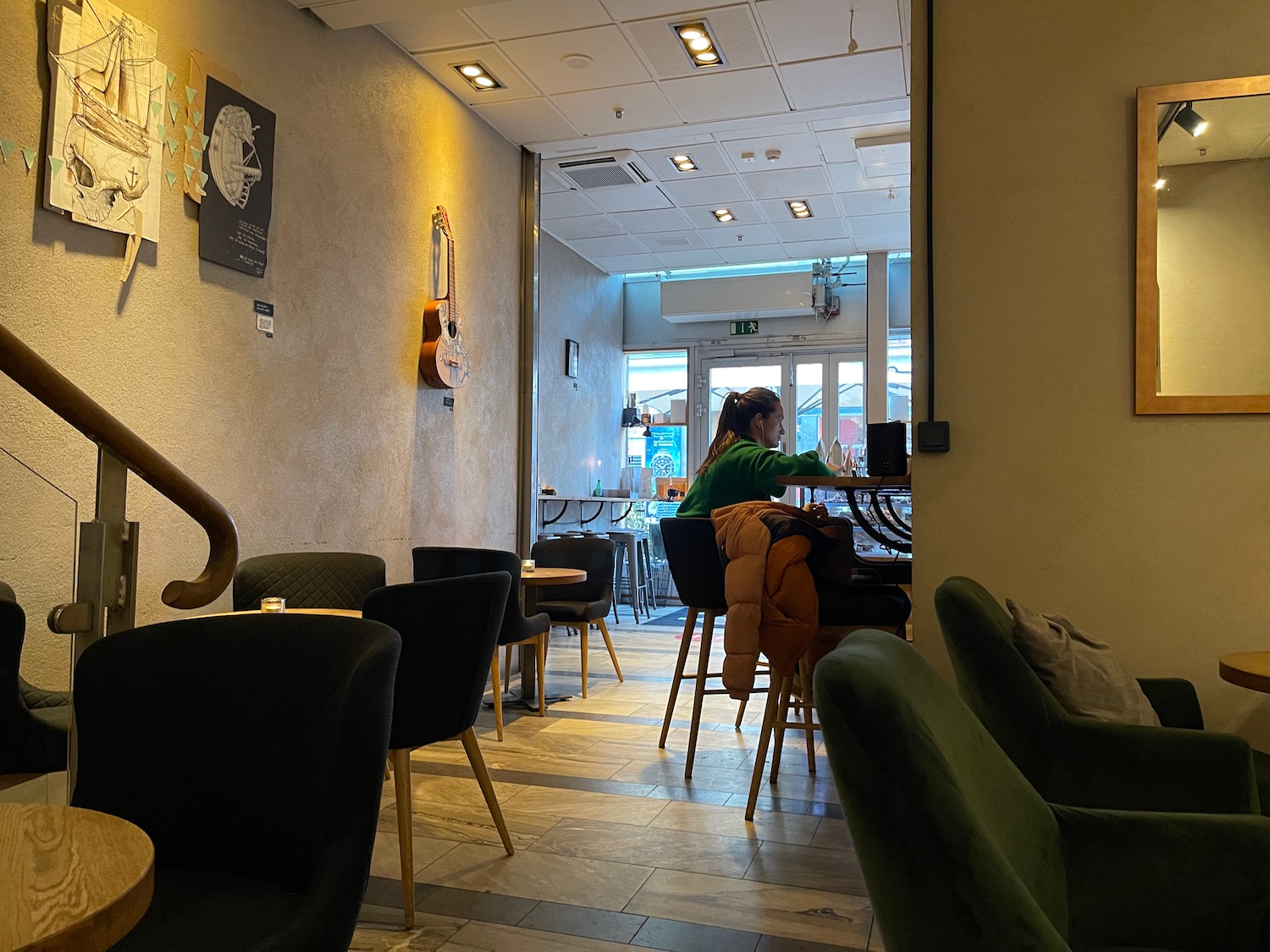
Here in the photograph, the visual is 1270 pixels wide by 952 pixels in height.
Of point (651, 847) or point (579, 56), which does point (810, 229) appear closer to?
point (579, 56)

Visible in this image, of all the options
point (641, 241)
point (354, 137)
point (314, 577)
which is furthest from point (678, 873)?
point (641, 241)

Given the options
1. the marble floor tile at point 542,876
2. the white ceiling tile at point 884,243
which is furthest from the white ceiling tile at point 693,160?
the marble floor tile at point 542,876

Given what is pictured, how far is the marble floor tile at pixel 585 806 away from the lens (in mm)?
3143

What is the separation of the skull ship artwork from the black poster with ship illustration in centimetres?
23

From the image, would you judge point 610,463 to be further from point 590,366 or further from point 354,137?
point 354,137

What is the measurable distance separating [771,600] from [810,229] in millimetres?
5292

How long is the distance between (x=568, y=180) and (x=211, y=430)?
12.1ft

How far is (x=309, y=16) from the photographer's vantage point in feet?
13.2

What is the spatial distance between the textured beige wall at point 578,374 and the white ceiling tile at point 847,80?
9.62 feet

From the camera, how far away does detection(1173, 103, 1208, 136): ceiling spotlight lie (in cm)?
260

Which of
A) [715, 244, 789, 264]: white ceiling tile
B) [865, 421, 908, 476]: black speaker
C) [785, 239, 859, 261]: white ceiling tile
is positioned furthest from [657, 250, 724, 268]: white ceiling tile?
[865, 421, 908, 476]: black speaker

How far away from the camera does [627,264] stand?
29.3 feet

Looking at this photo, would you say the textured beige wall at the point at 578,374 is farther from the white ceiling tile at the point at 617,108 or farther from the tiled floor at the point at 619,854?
the tiled floor at the point at 619,854

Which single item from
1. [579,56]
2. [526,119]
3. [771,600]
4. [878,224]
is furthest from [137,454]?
[878,224]
